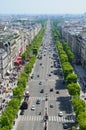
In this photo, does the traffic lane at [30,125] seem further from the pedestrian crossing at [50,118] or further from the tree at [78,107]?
the tree at [78,107]

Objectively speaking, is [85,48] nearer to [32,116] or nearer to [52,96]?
[52,96]

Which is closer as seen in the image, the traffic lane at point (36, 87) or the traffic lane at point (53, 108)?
the traffic lane at point (53, 108)

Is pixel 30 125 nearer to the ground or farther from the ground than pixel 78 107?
nearer to the ground

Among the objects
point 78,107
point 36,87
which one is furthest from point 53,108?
point 36,87

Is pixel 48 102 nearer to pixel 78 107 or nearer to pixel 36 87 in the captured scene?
pixel 36 87

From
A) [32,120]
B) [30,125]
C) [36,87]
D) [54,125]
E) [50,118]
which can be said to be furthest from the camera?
[36,87]

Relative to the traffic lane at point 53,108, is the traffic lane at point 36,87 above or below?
below

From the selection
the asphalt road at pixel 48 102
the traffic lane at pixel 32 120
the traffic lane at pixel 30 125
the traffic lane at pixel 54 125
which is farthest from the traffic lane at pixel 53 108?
the traffic lane at pixel 30 125

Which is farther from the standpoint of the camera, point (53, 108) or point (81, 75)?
point (81, 75)

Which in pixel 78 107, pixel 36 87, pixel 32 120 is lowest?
pixel 36 87

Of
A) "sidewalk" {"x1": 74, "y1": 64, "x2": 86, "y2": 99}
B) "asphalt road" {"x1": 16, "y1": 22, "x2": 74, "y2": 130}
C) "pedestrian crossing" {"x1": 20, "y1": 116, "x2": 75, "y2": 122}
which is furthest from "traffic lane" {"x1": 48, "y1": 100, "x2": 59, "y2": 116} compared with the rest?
"sidewalk" {"x1": 74, "y1": 64, "x2": 86, "y2": 99}

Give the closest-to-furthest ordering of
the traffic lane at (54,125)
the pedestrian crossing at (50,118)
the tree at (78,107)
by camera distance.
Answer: the tree at (78,107) → the traffic lane at (54,125) → the pedestrian crossing at (50,118)
